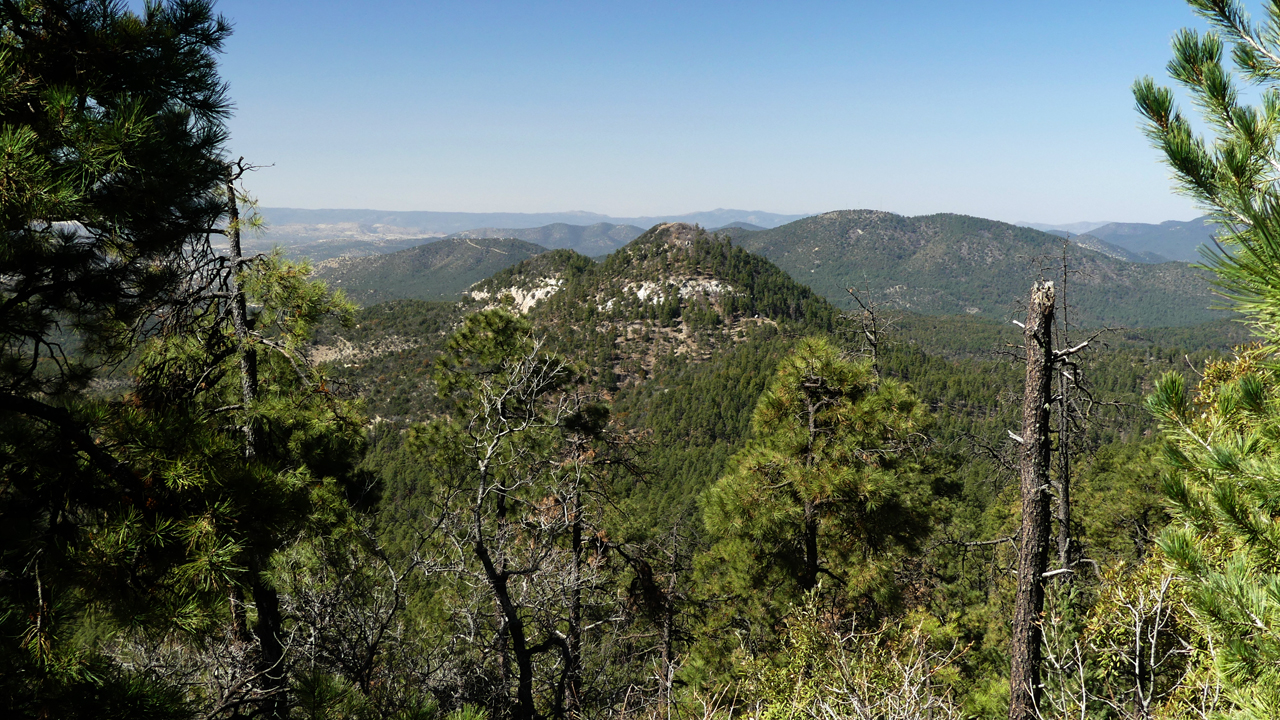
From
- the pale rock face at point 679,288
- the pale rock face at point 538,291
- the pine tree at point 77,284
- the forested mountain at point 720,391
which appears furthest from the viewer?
the pale rock face at point 538,291

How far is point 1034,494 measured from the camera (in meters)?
5.61

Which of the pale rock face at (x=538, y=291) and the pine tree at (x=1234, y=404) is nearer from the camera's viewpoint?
the pine tree at (x=1234, y=404)

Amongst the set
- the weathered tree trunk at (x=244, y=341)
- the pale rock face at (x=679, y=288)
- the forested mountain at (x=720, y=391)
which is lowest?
the forested mountain at (x=720, y=391)

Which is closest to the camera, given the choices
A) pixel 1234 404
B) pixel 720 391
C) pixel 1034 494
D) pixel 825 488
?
pixel 1234 404

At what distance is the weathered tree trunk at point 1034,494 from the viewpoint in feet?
17.8

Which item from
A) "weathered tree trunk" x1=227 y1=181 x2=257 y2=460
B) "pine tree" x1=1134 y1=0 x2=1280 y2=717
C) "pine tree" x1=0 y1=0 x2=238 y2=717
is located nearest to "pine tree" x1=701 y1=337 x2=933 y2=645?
"pine tree" x1=1134 y1=0 x2=1280 y2=717

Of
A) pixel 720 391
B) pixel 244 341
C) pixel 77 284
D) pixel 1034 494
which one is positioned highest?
pixel 77 284

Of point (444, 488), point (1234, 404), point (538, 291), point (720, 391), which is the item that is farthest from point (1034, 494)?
point (538, 291)

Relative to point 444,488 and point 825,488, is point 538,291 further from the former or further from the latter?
point 444,488

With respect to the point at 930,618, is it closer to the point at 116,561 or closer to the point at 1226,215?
the point at 1226,215

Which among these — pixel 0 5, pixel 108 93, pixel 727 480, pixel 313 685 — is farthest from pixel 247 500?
pixel 727 480

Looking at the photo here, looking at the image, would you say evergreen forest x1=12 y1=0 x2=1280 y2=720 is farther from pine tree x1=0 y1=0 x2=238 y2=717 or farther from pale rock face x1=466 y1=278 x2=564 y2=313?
pale rock face x1=466 y1=278 x2=564 y2=313

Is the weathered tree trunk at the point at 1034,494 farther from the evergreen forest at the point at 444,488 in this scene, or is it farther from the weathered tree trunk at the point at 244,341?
the weathered tree trunk at the point at 244,341

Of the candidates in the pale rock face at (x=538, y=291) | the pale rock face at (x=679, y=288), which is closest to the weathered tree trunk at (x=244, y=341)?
the pale rock face at (x=679, y=288)
